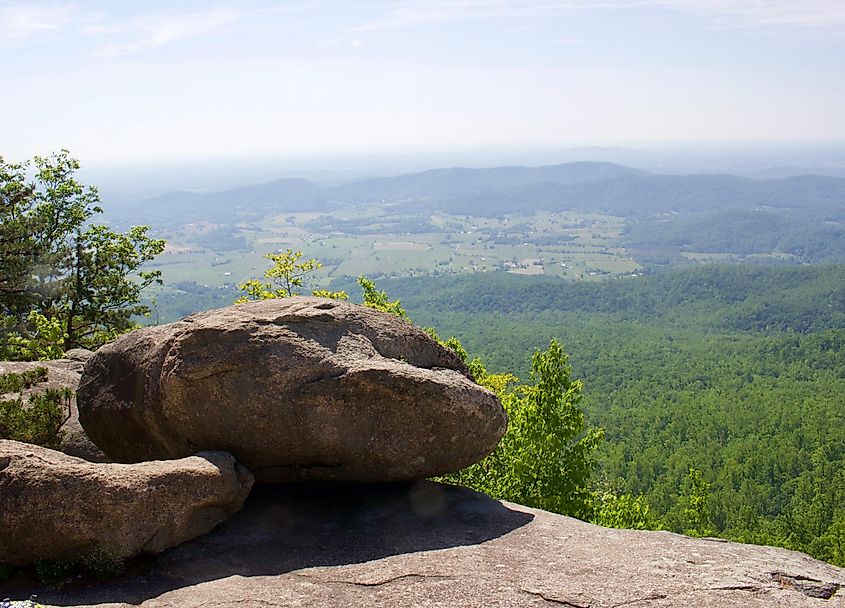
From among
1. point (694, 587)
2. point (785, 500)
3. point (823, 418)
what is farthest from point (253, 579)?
point (823, 418)

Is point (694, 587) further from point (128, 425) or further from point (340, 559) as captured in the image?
point (128, 425)

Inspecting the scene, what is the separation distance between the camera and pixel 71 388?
15656 mm

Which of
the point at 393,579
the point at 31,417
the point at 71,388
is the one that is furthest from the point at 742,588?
the point at 71,388

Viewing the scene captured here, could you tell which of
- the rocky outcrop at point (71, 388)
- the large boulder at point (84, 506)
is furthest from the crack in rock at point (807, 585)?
the rocky outcrop at point (71, 388)

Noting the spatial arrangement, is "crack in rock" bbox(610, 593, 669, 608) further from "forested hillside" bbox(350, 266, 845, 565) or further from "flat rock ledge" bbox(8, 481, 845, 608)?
"forested hillside" bbox(350, 266, 845, 565)

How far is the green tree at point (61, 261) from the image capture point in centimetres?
2639

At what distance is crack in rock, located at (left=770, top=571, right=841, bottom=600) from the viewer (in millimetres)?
9680

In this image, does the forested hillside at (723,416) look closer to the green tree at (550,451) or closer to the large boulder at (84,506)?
the green tree at (550,451)

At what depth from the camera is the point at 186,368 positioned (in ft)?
39.4

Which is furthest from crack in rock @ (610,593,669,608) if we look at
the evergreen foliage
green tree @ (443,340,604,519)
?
green tree @ (443,340,604,519)

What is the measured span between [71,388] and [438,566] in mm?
10508

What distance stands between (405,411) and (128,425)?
5633 mm

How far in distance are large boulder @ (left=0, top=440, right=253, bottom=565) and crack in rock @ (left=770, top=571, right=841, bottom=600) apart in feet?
30.6

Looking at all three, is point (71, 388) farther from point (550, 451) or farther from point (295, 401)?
point (550, 451)
